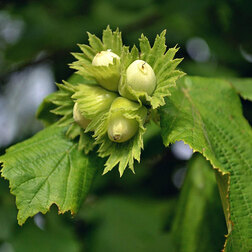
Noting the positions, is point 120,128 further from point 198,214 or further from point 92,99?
point 198,214

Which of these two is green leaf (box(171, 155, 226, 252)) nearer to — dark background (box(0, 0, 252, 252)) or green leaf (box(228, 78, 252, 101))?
dark background (box(0, 0, 252, 252))

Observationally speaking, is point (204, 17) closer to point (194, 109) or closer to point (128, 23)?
point (128, 23)

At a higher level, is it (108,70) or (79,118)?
(108,70)

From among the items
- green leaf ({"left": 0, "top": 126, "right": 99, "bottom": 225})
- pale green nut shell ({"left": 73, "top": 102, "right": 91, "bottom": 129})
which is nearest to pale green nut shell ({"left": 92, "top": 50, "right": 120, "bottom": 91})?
pale green nut shell ({"left": 73, "top": 102, "right": 91, "bottom": 129})

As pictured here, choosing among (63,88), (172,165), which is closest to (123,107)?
(63,88)

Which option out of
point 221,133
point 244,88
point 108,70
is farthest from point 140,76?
point 244,88

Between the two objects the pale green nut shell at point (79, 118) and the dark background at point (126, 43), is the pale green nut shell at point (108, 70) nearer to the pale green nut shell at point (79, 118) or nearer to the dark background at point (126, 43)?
the pale green nut shell at point (79, 118)

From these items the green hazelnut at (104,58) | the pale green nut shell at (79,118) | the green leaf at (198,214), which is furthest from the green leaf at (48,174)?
the green leaf at (198,214)
